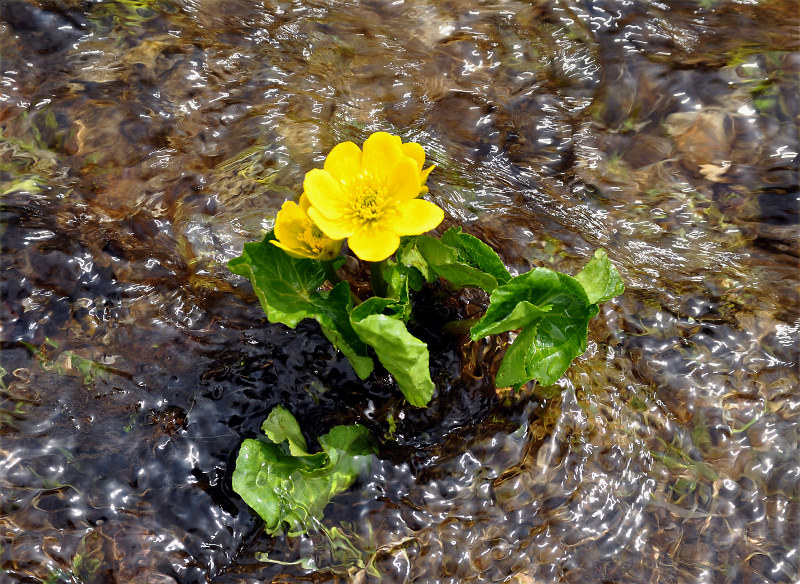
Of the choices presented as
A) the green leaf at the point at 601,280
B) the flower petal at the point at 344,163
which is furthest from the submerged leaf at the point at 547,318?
the flower petal at the point at 344,163

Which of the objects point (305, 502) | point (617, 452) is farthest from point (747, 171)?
point (305, 502)

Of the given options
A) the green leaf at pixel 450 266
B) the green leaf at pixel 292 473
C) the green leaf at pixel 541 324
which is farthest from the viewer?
the green leaf at pixel 292 473

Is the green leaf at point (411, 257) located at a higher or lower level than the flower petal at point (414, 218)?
lower

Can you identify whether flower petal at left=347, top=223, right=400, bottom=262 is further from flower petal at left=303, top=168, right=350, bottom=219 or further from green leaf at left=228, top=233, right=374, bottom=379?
green leaf at left=228, top=233, right=374, bottom=379

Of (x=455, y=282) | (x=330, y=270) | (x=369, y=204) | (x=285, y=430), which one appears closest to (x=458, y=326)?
(x=455, y=282)

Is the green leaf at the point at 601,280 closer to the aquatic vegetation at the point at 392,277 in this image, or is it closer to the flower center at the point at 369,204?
the aquatic vegetation at the point at 392,277

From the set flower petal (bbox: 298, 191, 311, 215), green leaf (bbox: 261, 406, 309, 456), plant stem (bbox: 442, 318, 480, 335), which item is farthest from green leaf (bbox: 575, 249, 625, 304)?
green leaf (bbox: 261, 406, 309, 456)
